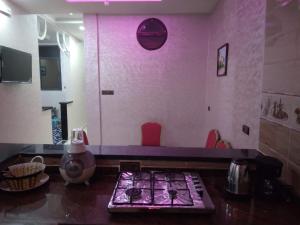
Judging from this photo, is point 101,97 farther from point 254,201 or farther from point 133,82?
point 254,201

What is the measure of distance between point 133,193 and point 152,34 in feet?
10.2

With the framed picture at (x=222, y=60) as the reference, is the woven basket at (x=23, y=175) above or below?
below

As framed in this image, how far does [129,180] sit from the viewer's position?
115 centimetres

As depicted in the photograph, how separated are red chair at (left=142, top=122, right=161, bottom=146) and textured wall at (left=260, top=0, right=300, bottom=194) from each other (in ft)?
7.50

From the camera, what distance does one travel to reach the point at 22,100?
11.0 feet

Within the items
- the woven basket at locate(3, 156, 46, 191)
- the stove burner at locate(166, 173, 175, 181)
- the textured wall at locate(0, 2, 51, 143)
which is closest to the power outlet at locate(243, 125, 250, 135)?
the stove burner at locate(166, 173, 175, 181)

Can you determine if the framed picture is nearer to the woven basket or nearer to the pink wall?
the pink wall

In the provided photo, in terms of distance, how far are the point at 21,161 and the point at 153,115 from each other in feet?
8.81

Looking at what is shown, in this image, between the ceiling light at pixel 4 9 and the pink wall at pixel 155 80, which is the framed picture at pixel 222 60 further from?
the ceiling light at pixel 4 9

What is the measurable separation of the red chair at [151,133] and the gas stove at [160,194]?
244cm

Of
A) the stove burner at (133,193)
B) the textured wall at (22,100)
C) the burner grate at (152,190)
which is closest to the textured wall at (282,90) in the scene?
the burner grate at (152,190)

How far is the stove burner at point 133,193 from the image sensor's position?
98 cm

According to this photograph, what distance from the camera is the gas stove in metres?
0.91

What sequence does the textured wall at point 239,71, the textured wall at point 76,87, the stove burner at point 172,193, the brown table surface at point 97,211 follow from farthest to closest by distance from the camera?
the textured wall at point 76,87
the textured wall at point 239,71
the stove burner at point 172,193
the brown table surface at point 97,211
